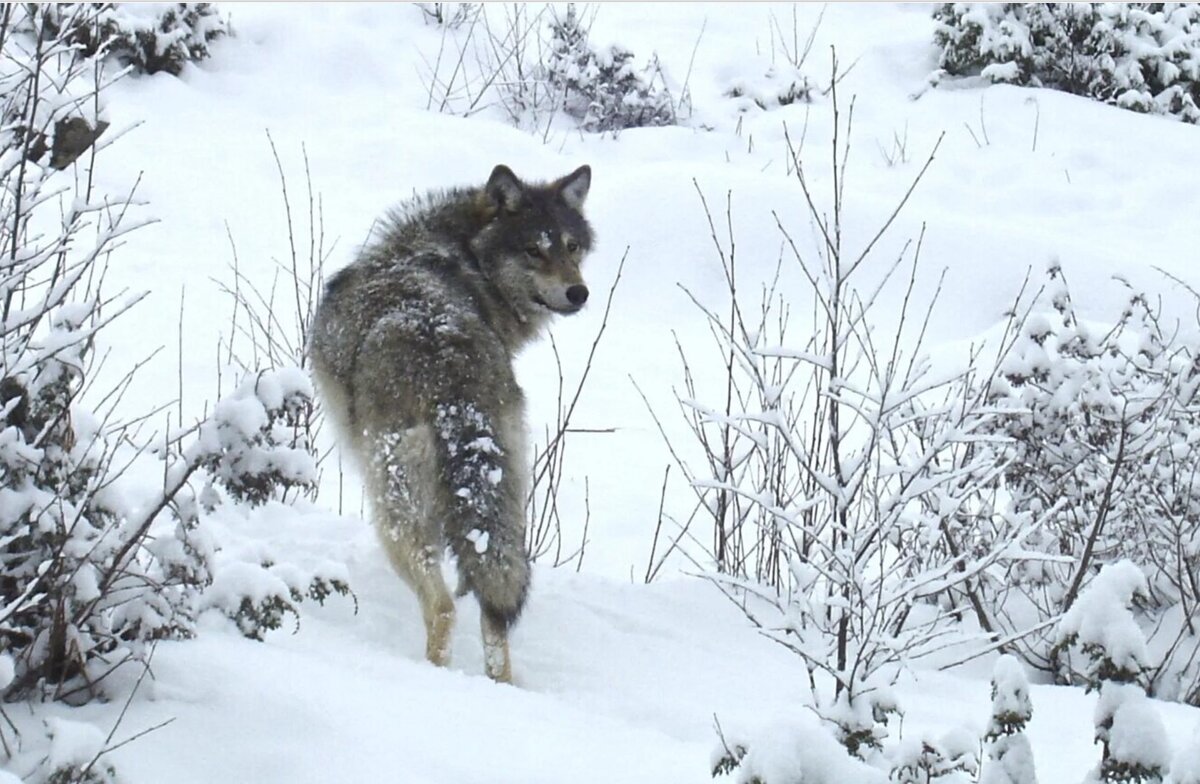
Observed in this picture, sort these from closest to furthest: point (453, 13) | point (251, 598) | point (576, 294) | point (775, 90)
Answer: point (251, 598), point (576, 294), point (775, 90), point (453, 13)

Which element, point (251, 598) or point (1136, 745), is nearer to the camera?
point (1136, 745)

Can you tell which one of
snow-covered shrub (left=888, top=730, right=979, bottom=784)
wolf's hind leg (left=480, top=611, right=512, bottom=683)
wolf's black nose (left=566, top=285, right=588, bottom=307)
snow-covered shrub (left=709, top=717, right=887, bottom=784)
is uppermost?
snow-covered shrub (left=709, top=717, right=887, bottom=784)

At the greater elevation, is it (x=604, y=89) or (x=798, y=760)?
(x=604, y=89)

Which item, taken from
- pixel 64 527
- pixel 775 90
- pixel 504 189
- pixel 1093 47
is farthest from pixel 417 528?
pixel 1093 47

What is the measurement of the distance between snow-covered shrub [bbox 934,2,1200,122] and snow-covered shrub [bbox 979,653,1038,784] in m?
11.3

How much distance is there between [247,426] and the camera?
7.83ft

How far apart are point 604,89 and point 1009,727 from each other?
11.1 metres

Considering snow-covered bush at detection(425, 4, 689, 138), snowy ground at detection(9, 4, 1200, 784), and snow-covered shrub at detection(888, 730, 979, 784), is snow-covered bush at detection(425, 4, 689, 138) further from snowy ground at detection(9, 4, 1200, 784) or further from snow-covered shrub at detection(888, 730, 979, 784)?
snow-covered shrub at detection(888, 730, 979, 784)

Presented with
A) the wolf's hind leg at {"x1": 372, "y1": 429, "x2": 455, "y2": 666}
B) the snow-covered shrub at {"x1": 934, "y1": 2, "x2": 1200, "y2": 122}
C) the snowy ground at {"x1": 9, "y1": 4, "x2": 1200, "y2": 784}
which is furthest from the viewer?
the snow-covered shrub at {"x1": 934, "y1": 2, "x2": 1200, "y2": 122}

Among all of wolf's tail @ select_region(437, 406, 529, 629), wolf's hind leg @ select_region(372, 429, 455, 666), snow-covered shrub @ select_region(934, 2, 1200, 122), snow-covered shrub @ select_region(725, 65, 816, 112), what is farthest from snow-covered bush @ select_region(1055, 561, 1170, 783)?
snow-covered shrub @ select_region(725, 65, 816, 112)

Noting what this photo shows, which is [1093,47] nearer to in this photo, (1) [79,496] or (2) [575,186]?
(2) [575,186]

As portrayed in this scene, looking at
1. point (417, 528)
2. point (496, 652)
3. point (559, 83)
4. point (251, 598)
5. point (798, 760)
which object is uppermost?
point (559, 83)

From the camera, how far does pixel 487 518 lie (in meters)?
3.46

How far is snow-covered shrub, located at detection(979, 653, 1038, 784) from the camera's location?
73.0 inches
